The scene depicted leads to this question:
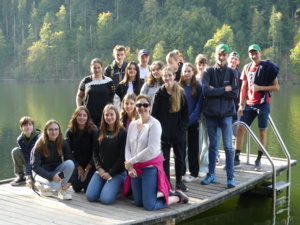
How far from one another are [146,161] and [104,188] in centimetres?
69

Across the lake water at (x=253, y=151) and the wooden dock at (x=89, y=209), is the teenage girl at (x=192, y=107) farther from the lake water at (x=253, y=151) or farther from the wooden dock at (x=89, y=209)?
the lake water at (x=253, y=151)

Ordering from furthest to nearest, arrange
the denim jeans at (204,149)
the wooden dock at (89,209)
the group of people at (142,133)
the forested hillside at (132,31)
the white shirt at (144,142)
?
the forested hillside at (132,31) < the denim jeans at (204,149) < the group of people at (142,133) < the white shirt at (144,142) < the wooden dock at (89,209)

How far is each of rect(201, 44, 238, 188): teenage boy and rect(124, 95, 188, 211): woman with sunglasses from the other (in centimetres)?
118

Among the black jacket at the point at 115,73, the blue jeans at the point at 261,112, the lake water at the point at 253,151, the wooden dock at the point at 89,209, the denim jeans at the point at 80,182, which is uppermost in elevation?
the black jacket at the point at 115,73

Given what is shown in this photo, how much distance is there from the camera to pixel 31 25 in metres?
85.0

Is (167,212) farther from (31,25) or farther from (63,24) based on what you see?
(31,25)

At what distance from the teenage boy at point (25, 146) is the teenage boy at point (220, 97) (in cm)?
252

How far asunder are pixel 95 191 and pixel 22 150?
1.50 m

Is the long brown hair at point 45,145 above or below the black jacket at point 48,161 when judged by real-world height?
above

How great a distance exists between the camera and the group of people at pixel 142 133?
577 centimetres

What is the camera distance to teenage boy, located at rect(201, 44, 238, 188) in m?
6.51

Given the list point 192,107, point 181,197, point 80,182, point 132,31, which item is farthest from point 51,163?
point 132,31

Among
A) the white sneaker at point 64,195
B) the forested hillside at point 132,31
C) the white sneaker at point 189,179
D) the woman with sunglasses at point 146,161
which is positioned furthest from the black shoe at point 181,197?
the forested hillside at point 132,31

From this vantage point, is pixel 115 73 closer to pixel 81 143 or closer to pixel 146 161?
pixel 81 143
